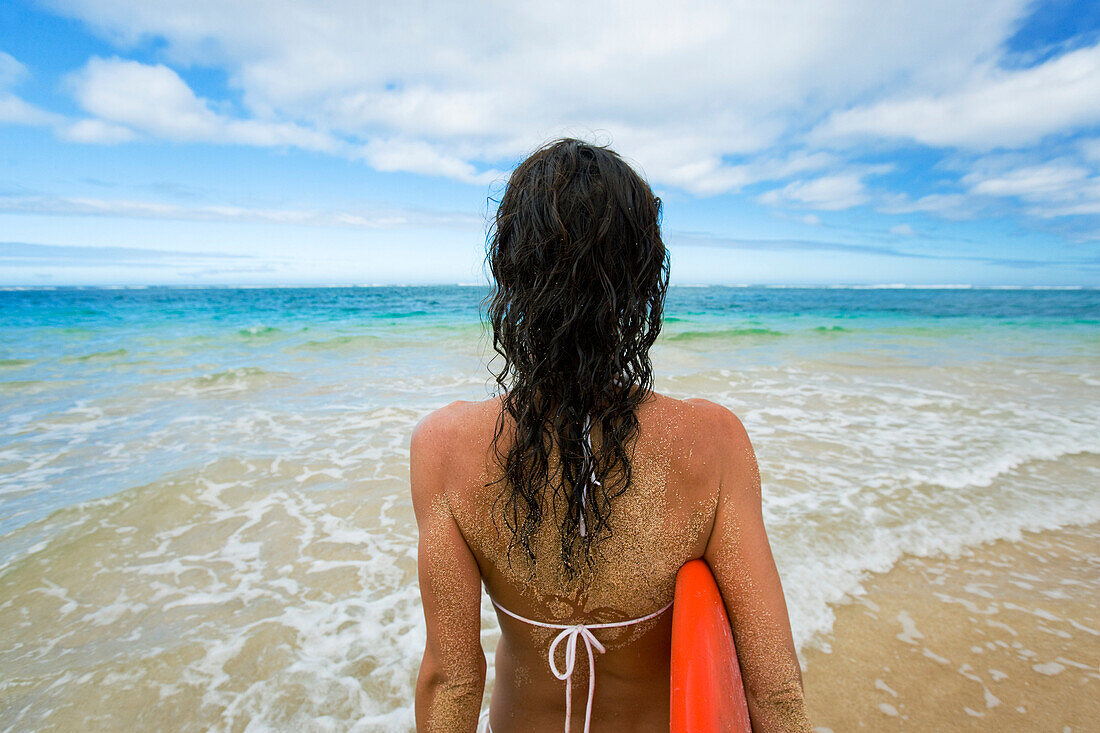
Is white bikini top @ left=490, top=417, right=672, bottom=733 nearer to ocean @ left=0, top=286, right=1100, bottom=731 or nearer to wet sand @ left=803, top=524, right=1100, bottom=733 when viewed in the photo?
ocean @ left=0, top=286, right=1100, bottom=731

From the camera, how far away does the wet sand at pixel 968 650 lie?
2.61 metres

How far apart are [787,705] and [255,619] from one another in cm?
335

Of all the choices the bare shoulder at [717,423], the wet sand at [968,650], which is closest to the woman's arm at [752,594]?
the bare shoulder at [717,423]

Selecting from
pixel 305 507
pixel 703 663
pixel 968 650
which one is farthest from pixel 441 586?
pixel 305 507

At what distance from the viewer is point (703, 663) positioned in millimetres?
1111

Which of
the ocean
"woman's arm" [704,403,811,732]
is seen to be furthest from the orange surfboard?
the ocean

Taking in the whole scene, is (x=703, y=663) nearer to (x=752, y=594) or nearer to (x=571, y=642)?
(x=752, y=594)

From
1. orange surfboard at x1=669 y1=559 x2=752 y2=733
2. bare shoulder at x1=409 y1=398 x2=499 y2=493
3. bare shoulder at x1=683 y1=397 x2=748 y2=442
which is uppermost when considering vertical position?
bare shoulder at x1=683 y1=397 x2=748 y2=442

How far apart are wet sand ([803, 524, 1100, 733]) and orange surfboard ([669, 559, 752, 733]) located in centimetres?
196

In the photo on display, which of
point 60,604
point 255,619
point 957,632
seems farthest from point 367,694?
point 957,632

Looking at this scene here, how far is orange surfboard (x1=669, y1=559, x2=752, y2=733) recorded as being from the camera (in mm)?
1039

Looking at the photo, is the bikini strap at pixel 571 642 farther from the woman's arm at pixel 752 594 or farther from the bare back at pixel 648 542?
the woman's arm at pixel 752 594

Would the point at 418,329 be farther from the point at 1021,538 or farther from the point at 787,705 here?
the point at 787,705

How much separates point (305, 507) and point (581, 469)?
14.4ft
